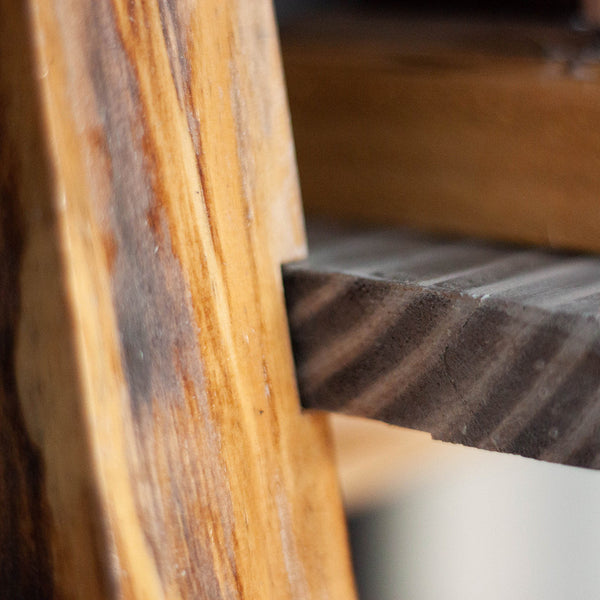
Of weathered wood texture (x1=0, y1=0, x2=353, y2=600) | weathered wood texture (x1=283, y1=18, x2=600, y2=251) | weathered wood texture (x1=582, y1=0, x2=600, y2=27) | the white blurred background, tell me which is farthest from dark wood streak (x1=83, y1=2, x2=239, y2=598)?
the white blurred background

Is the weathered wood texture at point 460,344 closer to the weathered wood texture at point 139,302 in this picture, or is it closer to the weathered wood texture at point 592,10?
the weathered wood texture at point 139,302

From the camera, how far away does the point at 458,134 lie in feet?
1.42

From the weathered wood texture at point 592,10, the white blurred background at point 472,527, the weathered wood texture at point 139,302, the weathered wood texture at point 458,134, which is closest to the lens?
the weathered wood texture at point 139,302

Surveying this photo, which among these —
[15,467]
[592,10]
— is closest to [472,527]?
Result: [592,10]

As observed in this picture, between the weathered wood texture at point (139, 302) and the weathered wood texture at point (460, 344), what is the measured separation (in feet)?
0.07

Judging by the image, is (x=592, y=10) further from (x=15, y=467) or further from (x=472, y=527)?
(x=472, y=527)

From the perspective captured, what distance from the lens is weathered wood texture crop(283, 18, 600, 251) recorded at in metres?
0.39

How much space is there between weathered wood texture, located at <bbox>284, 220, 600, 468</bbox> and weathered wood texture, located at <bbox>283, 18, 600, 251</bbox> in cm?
3

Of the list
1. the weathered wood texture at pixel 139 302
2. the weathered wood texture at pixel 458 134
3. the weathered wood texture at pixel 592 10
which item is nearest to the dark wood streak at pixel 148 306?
the weathered wood texture at pixel 139 302

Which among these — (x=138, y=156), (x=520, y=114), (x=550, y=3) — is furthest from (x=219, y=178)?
(x=550, y=3)

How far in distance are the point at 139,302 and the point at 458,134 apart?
0.68 feet

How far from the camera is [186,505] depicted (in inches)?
11.8

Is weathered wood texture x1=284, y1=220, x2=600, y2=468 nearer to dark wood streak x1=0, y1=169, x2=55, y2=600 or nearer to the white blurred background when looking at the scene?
dark wood streak x1=0, y1=169, x2=55, y2=600

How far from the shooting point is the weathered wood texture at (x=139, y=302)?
272 mm
